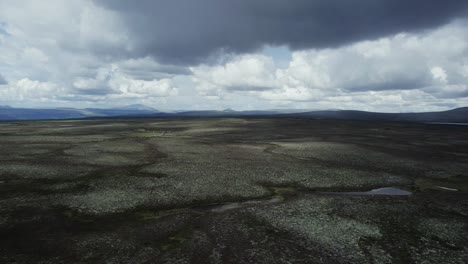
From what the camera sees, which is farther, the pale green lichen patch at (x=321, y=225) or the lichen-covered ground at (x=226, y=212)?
the pale green lichen patch at (x=321, y=225)

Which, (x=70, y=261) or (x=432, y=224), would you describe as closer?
(x=70, y=261)

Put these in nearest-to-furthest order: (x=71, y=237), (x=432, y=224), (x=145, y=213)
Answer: (x=71, y=237)
(x=432, y=224)
(x=145, y=213)

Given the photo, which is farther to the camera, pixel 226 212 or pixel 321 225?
pixel 226 212

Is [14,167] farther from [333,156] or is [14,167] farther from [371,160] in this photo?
[371,160]

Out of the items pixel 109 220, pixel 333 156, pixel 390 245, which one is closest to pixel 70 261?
pixel 109 220

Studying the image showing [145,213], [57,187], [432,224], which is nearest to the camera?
[432,224]

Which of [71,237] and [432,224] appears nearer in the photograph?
[71,237]

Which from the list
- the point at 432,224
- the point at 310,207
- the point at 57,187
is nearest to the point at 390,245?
the point at 432,224

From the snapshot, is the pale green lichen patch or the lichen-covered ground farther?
the pale green lichen patch

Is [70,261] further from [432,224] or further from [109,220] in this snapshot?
[432,224]

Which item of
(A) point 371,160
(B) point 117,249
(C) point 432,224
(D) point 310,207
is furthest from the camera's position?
(A) point 371,160
